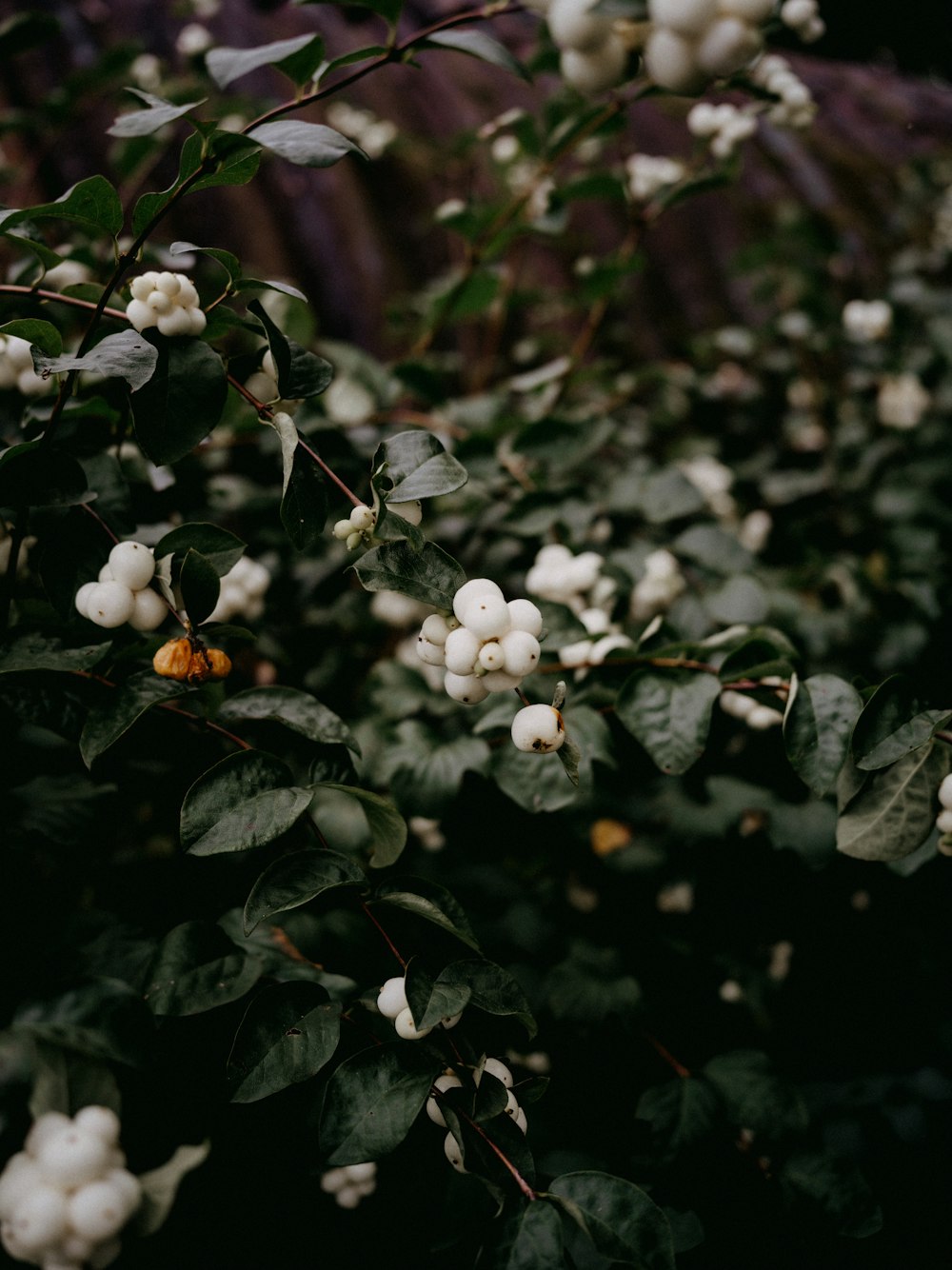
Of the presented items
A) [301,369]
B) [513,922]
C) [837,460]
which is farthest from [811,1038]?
[837,460]

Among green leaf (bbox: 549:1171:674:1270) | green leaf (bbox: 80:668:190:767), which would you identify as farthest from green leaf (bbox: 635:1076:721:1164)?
green leaf (bbox: 80:668:190:767)

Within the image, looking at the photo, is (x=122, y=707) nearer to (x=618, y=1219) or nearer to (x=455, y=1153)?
(x=455, y=1153)

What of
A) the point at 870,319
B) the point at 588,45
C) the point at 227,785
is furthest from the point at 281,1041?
the point at 870,319

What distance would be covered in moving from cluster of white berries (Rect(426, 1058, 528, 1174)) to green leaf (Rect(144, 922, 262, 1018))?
0.15 m

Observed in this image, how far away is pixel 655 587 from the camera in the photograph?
0.96 metres

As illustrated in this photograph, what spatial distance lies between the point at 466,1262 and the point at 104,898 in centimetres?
44

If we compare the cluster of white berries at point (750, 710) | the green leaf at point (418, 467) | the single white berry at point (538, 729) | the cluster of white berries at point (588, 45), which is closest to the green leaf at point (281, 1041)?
the single white berry at point (538, 729)

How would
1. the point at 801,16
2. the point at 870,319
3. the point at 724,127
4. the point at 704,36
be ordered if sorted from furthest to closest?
the point at 870,319 < the point at 724,127 < the point at 801,16 < the point at 704,36

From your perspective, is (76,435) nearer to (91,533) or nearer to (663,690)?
(91,533)

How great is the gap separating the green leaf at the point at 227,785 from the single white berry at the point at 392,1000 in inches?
6.2

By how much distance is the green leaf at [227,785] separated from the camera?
0.51 meters

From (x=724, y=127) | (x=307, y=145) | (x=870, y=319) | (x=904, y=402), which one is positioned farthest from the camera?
(x=904, y=402)

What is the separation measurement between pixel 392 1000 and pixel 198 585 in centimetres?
31

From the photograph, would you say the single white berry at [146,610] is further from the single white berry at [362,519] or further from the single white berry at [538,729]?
the single white berry at [538,729]
